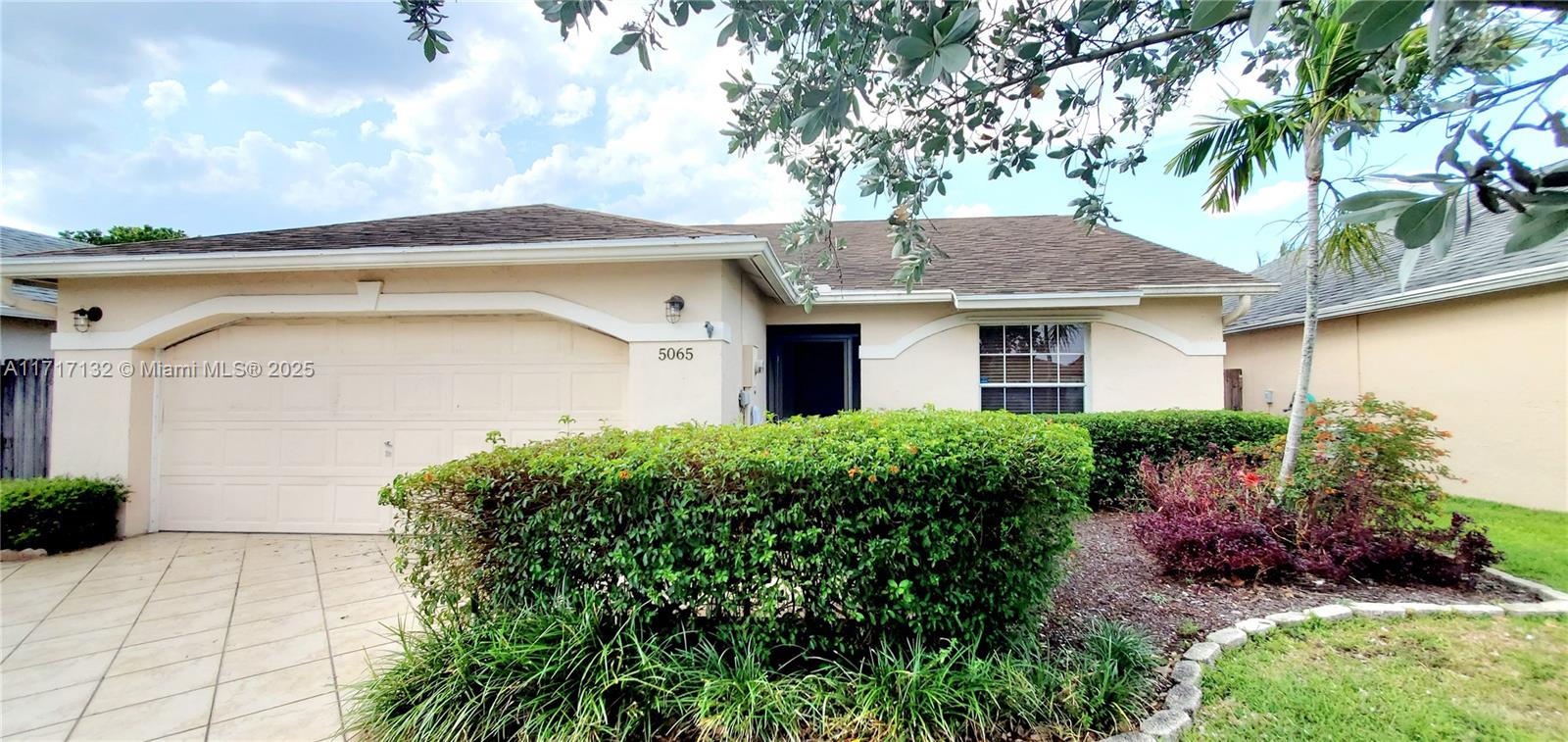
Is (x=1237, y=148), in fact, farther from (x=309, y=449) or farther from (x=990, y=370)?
(x=309, y=449)

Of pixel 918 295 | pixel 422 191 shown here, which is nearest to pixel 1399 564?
pixel 918 295

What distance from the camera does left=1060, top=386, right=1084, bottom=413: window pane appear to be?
8641 mm

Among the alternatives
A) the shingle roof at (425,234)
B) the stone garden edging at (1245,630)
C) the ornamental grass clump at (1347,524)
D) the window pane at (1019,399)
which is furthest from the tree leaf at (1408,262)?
the window pane at (1019,399)

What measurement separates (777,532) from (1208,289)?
8.40 metres

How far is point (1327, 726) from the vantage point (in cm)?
262

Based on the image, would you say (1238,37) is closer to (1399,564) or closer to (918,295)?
(1399,564)

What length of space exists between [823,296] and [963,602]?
6.07m

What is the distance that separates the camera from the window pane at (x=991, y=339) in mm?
8758

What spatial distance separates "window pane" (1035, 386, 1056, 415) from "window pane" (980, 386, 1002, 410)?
58cm

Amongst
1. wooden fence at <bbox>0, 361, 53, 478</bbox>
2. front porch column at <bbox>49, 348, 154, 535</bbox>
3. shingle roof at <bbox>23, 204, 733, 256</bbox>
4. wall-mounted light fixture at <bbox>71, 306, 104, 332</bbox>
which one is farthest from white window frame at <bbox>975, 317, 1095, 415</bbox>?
wooden fence at <bbox>0, 361, 53, 478</bbox>

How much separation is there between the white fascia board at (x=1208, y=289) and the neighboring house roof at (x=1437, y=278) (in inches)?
18.8

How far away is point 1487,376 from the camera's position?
745cm

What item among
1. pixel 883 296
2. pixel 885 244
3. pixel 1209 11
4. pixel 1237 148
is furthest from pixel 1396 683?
pixel 885 244

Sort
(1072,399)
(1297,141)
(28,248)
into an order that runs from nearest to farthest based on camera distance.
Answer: (1297,141) < (1072,399) < (28,248)
